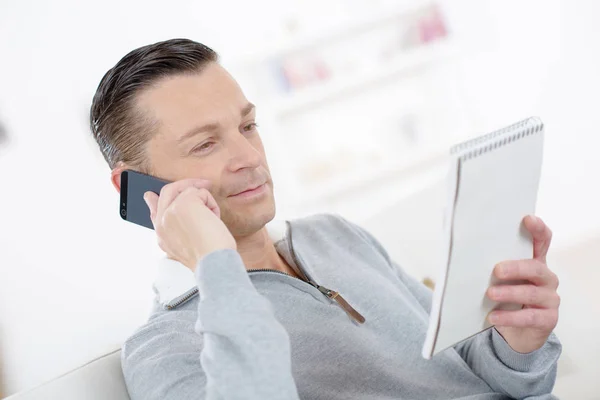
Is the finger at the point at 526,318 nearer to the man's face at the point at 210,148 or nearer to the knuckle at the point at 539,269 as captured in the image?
the knuckle at the point at 539,269

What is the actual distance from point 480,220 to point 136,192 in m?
0.65

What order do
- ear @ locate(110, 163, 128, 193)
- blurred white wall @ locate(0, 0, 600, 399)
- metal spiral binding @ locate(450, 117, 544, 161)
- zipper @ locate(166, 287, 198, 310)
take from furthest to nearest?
blurred white wall @ locate(0, 0, 600, 399) → ear @ locate(110, 163, 128, 193) → zipper @ locate(166, 287, 198, 310) → metal spiral binding @ locate(450, 117, 544, 161)

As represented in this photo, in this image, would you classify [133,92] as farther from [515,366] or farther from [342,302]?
[515,366]

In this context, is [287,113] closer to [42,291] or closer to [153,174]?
[42,291]

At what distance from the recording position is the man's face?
1.23 meters

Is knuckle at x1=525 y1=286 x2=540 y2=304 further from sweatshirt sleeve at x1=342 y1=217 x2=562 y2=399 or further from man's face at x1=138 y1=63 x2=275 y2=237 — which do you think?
man's face at x1=138 y1=63 x2=275 y2=237

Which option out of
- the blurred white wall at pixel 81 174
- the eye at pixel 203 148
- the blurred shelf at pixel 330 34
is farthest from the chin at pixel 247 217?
the blurred shelf at pixel 330 34

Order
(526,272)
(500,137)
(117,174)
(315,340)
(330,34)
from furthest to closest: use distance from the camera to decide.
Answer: (330,34) < (117,174) < (315,340) < (526,272) < (500,137)

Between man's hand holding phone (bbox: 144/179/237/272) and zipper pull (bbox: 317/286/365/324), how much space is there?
0.29 m

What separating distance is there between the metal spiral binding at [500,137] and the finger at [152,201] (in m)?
0.55

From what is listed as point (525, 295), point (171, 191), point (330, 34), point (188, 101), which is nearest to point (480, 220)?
point (525, 295)

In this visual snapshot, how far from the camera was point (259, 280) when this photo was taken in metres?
1.25

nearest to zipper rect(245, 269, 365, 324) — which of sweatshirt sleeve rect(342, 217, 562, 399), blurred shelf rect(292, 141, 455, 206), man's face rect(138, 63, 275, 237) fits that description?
man's face rect(138, 63, 275, 237)

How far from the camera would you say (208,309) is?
2.97 feet
